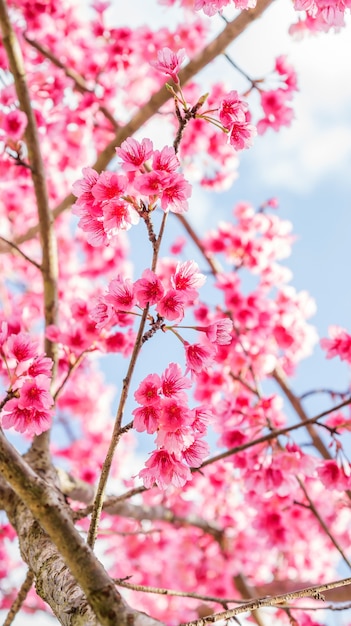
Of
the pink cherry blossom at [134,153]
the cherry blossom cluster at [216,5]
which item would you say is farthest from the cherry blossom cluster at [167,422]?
the cherry blossom cluster at [216,5]

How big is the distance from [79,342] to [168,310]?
3.55 feet

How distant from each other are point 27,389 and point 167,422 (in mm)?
516

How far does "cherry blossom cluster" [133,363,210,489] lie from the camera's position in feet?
5.24

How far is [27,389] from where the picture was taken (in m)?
1.85

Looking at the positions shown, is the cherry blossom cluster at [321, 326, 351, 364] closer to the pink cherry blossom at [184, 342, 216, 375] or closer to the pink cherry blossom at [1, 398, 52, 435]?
the pink cherry blossom at [184, 342, 216, 375]

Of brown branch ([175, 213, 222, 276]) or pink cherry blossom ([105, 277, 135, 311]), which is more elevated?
brown branch ([175, 213, 222, 276])

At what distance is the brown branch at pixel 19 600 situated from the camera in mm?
1999

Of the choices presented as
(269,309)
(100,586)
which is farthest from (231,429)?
(100,586)

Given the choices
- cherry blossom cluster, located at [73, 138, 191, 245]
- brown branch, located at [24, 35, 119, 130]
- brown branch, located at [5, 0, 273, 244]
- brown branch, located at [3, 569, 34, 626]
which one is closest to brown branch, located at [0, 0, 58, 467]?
brown branch, located at [5, 0, 273, 244]

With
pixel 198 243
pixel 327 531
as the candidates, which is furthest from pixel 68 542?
pixel 198 243

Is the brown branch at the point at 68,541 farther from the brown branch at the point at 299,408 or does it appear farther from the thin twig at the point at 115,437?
the brown branch at the point at 299,408

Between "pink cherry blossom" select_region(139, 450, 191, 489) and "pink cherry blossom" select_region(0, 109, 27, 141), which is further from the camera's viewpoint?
"pink cherry blossom" select_region(0, 109, 27, 141)

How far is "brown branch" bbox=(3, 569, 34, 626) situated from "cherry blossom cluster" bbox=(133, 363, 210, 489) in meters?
0.76

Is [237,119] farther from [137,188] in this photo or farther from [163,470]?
[163,470]
